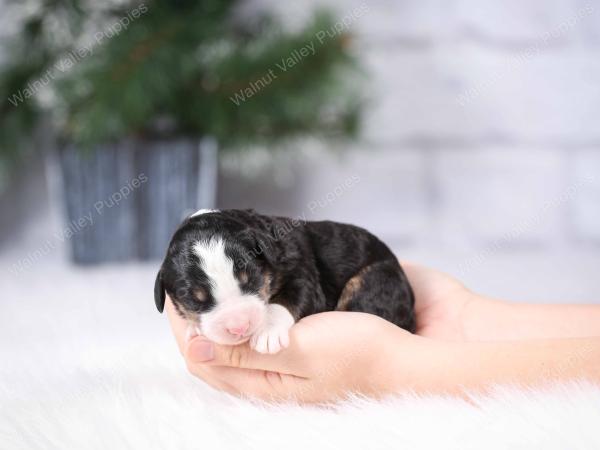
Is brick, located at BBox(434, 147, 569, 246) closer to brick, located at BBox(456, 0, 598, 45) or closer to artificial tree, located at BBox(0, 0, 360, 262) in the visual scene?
brick, located at BBox(456, 0, 598, 45)

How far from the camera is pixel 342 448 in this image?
3.76ft

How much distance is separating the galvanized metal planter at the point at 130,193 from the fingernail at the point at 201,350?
157 cm

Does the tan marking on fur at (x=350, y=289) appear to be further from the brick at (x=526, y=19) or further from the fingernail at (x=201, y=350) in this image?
the brick at (x=526, y=19)

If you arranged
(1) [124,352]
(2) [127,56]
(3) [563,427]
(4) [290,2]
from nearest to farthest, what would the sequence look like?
1. (3) [563,427]
2. (1) [124,352]
3. (2) [127,56]
4. (4) [290,2]

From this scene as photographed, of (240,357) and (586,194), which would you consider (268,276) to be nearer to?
(240,357)

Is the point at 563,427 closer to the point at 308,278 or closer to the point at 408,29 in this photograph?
the point at 308,278

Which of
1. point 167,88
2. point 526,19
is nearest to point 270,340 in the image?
point 167,88

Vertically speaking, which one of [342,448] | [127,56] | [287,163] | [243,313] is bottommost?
[342,448]

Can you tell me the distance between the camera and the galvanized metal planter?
2750 mm

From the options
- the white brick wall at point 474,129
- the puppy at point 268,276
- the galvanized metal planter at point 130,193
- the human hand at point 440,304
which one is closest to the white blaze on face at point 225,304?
the puppy at point 268,276

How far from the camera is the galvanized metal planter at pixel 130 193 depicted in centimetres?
275

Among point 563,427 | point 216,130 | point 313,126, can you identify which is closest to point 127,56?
point 216,130

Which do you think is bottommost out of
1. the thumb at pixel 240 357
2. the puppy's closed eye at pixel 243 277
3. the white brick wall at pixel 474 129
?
the thumb at pixel 240 357

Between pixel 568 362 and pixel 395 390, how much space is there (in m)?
0.29
